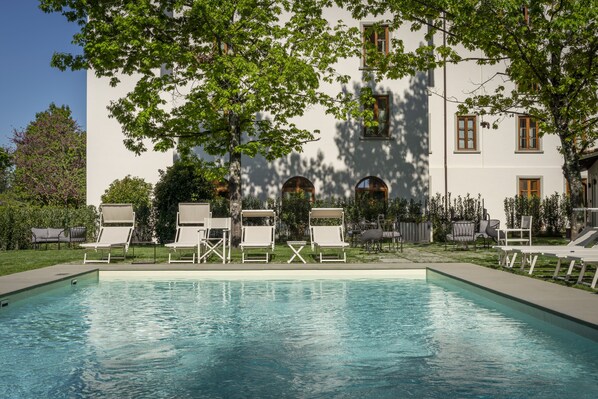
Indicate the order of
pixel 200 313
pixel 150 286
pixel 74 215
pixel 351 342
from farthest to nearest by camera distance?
pixel 74 215
pixel 150 286
pixel 200 313
pixel 351 342

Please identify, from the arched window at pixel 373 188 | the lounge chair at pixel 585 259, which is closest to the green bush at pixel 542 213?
the arched window at pixel 373 188

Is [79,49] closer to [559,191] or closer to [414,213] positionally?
[414,213]

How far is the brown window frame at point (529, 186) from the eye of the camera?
30.6 metres

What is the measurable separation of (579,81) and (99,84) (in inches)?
720

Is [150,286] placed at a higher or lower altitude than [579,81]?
lower

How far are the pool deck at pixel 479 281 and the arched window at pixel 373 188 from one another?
12.3 metres

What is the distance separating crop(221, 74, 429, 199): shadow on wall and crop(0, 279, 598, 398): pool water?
1493 centimetres

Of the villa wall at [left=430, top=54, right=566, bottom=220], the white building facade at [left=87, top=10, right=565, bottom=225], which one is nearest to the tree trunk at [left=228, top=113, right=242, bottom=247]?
the white building facade at [left=87, top=10, right=565, bottom=225]

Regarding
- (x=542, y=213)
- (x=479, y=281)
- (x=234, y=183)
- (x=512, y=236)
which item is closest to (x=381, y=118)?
(x=512, y=236)

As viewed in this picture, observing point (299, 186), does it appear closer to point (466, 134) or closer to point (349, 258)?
point (349, 258)

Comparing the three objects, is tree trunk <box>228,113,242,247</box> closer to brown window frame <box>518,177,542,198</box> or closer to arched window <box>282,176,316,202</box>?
arched window <box>282,176,316,202</box>

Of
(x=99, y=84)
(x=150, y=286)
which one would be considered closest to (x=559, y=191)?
(x=99, y=84)

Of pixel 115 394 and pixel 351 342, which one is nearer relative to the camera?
pixel 115 394

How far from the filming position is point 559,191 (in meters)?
30.4
